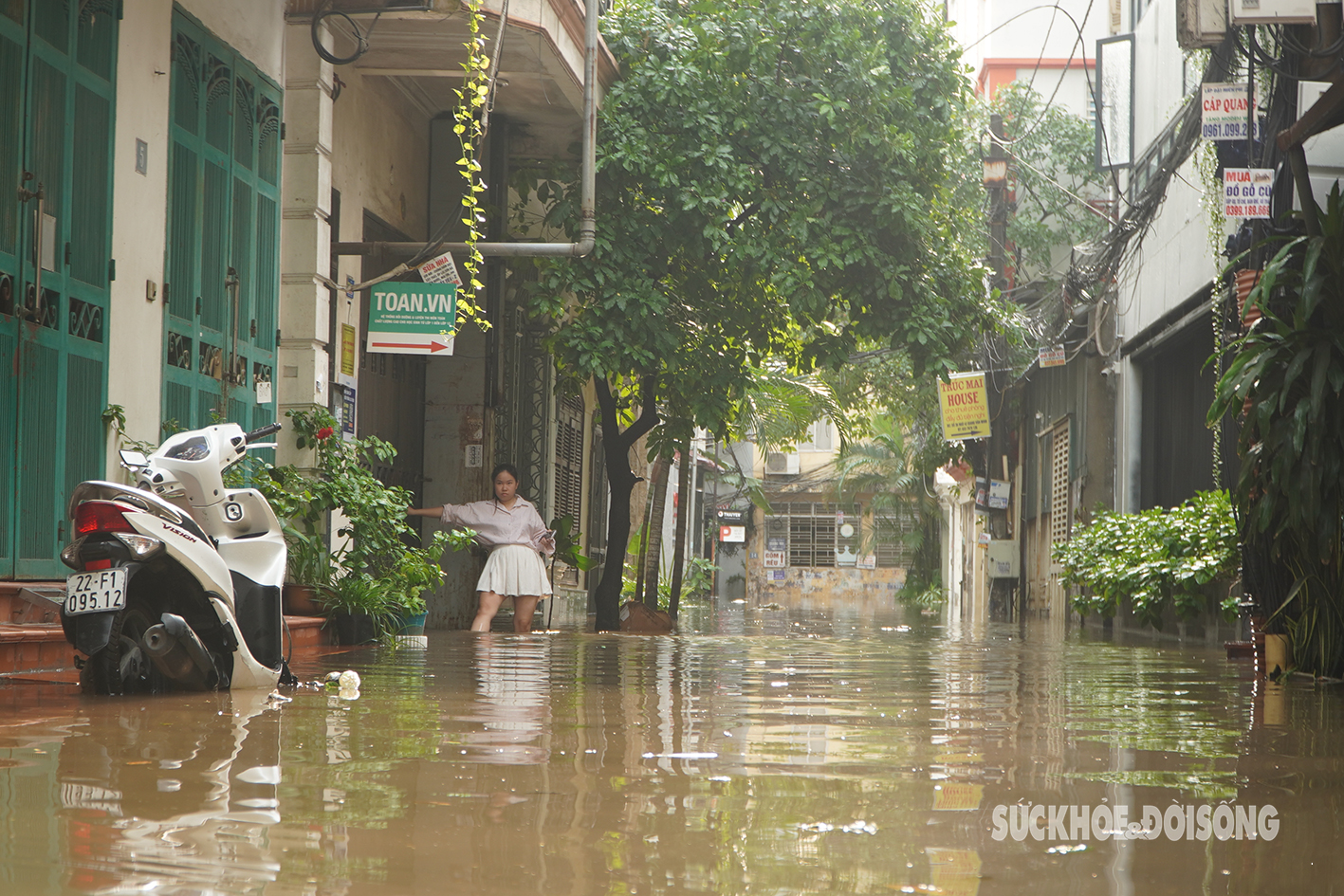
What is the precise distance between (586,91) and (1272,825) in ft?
30.1

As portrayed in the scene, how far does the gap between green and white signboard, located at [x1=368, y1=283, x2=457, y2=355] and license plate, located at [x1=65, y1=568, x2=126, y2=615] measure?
580 cm

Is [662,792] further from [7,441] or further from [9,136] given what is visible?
[9,136]

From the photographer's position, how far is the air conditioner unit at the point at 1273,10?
796 cm

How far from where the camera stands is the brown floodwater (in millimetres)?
2383

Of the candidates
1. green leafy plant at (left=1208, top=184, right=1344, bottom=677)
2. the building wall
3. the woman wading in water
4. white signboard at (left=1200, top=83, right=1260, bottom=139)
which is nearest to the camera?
green leafy plant at (left=1208, top=184, right=1344, bottom=677)

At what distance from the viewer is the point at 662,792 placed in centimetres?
325

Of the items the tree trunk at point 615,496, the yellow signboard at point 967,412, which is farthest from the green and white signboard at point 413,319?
the yellow signboard at point 967,412

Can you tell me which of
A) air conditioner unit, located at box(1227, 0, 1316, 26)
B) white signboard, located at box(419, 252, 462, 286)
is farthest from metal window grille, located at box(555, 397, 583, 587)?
air conditioner unit, located at box(1227, 0, 1316, 26)

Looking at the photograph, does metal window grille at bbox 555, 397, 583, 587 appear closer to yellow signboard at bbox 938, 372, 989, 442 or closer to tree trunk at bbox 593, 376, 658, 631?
tree trunk at bbox 593, 376, 658, 631

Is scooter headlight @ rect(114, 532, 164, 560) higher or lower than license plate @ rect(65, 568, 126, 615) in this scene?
higher

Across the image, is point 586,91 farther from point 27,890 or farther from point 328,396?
point 27,890

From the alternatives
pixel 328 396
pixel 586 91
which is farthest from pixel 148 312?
pixel 586 91

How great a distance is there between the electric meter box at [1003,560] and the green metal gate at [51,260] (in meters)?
20.3

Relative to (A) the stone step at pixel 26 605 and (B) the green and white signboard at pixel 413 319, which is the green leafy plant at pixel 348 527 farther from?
(A) the stone step at pixel 26 605
